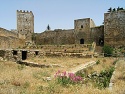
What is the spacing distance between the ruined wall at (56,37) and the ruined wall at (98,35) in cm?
365

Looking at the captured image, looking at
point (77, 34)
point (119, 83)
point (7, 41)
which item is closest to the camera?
point (119, 83)

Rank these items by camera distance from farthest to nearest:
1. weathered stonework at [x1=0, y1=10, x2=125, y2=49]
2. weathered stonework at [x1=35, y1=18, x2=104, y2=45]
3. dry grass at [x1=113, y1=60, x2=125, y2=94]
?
1. weathered stonework at [x1=35, y1=18, x2=104, y2=45]
2. weathered stonework at [x1=0, y1=10, x2=125, y2=49]
3. dry grass at [x1=113, y1=60, x2=125, y2=94]

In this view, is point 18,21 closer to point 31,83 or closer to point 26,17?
point 26,17

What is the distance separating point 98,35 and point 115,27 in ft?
12.7

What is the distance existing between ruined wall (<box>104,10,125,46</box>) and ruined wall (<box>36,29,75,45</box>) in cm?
720

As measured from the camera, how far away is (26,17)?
39250mm

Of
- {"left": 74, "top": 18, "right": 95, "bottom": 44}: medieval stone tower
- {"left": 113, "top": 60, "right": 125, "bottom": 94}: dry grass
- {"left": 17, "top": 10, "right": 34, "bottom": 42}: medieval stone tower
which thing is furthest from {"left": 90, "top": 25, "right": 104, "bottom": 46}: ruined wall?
{"left": 113, "top": 60, "right": 125, "bottom": 94}: dry grass

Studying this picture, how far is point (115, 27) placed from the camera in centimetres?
2861

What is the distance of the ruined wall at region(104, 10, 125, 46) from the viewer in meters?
28.2

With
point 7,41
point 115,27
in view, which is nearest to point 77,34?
point 115,27

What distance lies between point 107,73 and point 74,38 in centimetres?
2359

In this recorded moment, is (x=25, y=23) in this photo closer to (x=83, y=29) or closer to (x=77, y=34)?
(x=77, y=34)

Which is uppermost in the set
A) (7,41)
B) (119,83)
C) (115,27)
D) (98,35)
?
(115,27)

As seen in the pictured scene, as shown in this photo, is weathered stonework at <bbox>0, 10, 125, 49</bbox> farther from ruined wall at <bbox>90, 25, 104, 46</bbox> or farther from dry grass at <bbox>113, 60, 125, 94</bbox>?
dry grass at <bbox>113, 60, 125, 94</bbox>
